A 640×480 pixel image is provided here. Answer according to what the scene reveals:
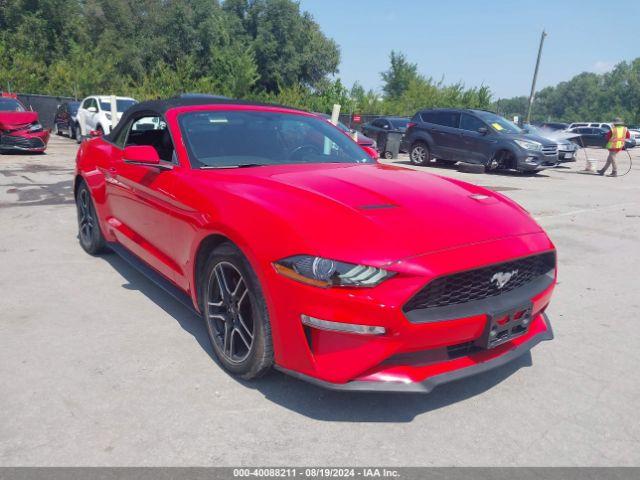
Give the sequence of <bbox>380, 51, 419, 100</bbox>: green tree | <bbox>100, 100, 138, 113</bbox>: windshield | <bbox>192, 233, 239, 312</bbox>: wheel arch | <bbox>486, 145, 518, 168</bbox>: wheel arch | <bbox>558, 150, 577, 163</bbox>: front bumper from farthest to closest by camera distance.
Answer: <bbox>380, 51, 419, 100</bbox>: green tree, <bbox>100, 100, 138, 113</bbox>: windshield, <bbox>558, 150, 577, 163</bbox>: front bumper, <bbox>486, 145, 518, 168</bbox>: wheel arch, <bbox>192, 233, 239, 312</bbox>: wheel arch

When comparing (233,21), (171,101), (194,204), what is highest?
(233,21)

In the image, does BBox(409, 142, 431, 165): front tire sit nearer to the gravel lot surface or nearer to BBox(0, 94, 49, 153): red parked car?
BBox(0, 94, 49, 153): red parked car

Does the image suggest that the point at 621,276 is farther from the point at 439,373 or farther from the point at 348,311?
the point at 348,311

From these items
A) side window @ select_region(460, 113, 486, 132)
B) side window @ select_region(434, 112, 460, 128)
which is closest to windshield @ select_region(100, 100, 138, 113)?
side window @ select_region(434, 112, 460, 128)

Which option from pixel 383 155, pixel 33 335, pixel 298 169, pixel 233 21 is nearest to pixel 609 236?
pixel 298 169

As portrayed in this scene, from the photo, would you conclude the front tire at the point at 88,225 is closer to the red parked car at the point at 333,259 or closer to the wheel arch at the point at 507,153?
the red parked car at the point at 333,259

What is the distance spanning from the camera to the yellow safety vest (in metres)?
15.9

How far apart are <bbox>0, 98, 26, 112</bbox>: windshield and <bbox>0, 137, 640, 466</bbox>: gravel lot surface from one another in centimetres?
1088

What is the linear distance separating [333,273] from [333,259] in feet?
0.21

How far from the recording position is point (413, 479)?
229 cm

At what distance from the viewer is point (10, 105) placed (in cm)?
1383

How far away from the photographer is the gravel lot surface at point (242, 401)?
2455 mm

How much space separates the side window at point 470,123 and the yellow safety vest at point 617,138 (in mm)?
3879

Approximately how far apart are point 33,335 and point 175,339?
Result: 0.93 m
